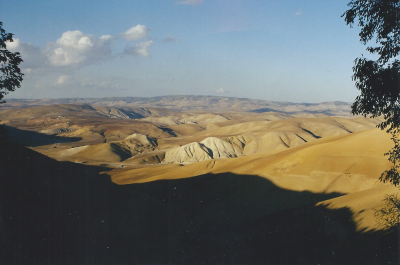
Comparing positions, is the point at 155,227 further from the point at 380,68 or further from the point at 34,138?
the point at 34,138

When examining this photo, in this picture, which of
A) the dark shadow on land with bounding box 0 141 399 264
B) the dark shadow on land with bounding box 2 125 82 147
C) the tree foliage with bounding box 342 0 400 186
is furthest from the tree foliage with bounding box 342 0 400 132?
the dark shadow on land with bounding box 2 125 82 147

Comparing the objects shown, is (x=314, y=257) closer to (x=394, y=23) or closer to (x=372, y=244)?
(x=372, y=244)

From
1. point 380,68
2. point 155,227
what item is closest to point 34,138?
point 155,227

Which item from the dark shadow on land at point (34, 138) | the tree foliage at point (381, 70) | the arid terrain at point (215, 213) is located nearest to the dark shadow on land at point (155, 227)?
the arid terrain at point (215, 213)

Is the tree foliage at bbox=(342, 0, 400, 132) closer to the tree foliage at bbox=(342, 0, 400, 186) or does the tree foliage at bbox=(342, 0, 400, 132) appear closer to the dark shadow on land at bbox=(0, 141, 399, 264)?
the tree foliage at bbox=(342, 0, 400, 186)

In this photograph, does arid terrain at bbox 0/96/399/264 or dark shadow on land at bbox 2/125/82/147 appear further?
dark shadow on land at bbox 2/125/82/147

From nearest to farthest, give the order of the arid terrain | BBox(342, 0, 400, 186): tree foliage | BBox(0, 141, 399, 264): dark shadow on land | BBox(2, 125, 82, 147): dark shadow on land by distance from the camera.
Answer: BBox(342, 0, 400, 186): tree foliage, BBox(0, 141, 399, 264): dark shadow on land, the arid terrain, BBox(2, 125, 82, 147): dark shadow on land

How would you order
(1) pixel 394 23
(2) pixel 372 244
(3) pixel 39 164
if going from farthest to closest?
(3) pixel 39 164, (2) pixel 372 244, (1) pixel 394 23

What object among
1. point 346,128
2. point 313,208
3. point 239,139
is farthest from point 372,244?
point 346,128

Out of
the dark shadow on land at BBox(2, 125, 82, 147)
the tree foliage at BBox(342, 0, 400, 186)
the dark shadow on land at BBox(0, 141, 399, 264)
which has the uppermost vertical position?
the tree foliage at BBox(342, 0, 400, 186)
